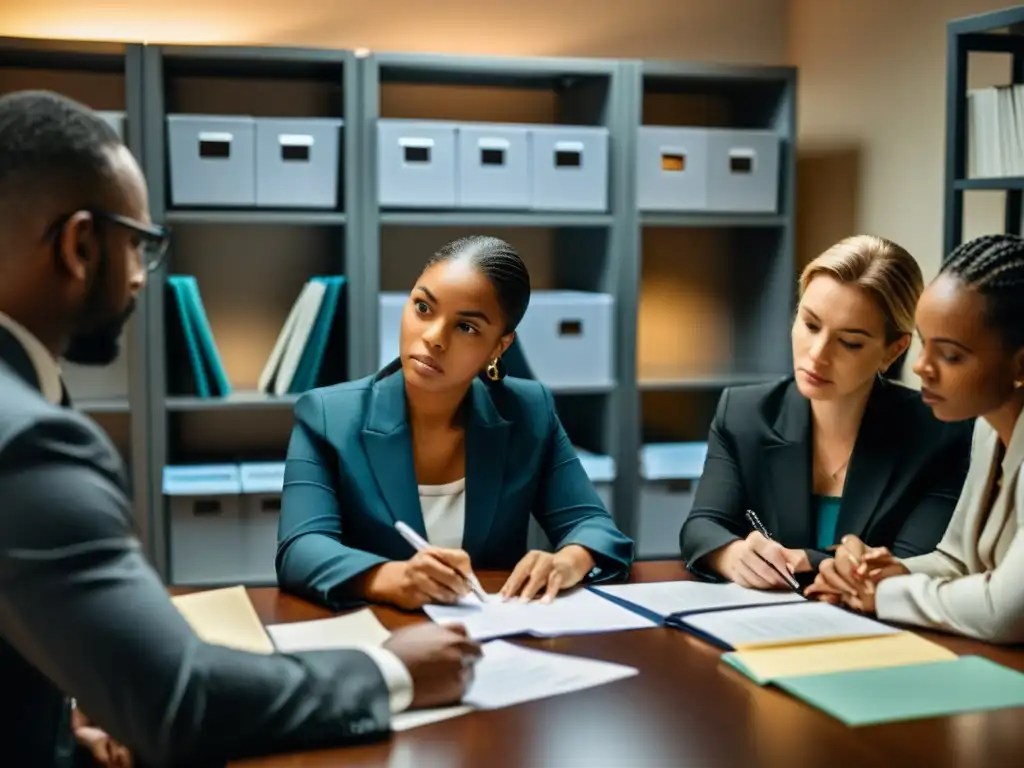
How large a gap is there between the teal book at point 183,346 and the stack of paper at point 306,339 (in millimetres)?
176

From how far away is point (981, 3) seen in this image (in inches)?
123

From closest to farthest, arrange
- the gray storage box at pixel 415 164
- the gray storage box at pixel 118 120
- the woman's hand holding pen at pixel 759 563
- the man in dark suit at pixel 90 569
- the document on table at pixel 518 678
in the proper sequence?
the man in dark suit at pixel 90 569, the document on table at pixel 518 678, the woman's hand holding pen at pixel 759 563, the gray storage box at pixel 118 120, the gray storage box at pixel 415 164

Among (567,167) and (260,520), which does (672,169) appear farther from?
(260,520)

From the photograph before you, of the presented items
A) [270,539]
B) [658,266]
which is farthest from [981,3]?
Result: [270,539]

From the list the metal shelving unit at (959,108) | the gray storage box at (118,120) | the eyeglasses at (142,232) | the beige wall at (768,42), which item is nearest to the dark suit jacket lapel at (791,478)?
the metal shelving unit at (959,108)

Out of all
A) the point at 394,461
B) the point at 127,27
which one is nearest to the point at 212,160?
the point at 127,27

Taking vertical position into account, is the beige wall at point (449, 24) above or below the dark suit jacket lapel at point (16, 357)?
above

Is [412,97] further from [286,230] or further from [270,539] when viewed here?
[270,539]

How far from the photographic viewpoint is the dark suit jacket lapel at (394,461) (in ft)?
6.26

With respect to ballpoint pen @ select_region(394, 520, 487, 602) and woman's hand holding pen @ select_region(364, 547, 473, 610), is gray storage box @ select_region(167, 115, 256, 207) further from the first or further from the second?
woman's hand holding pen @ select_region(364, 547, 473, 610)

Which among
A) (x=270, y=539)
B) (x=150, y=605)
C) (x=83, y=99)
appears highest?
(x=83, y=99)

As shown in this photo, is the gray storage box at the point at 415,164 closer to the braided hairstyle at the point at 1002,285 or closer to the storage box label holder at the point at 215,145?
the storage box label holder at the point at 215,145

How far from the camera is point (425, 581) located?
64.4 inches

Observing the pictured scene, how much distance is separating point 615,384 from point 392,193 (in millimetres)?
817
